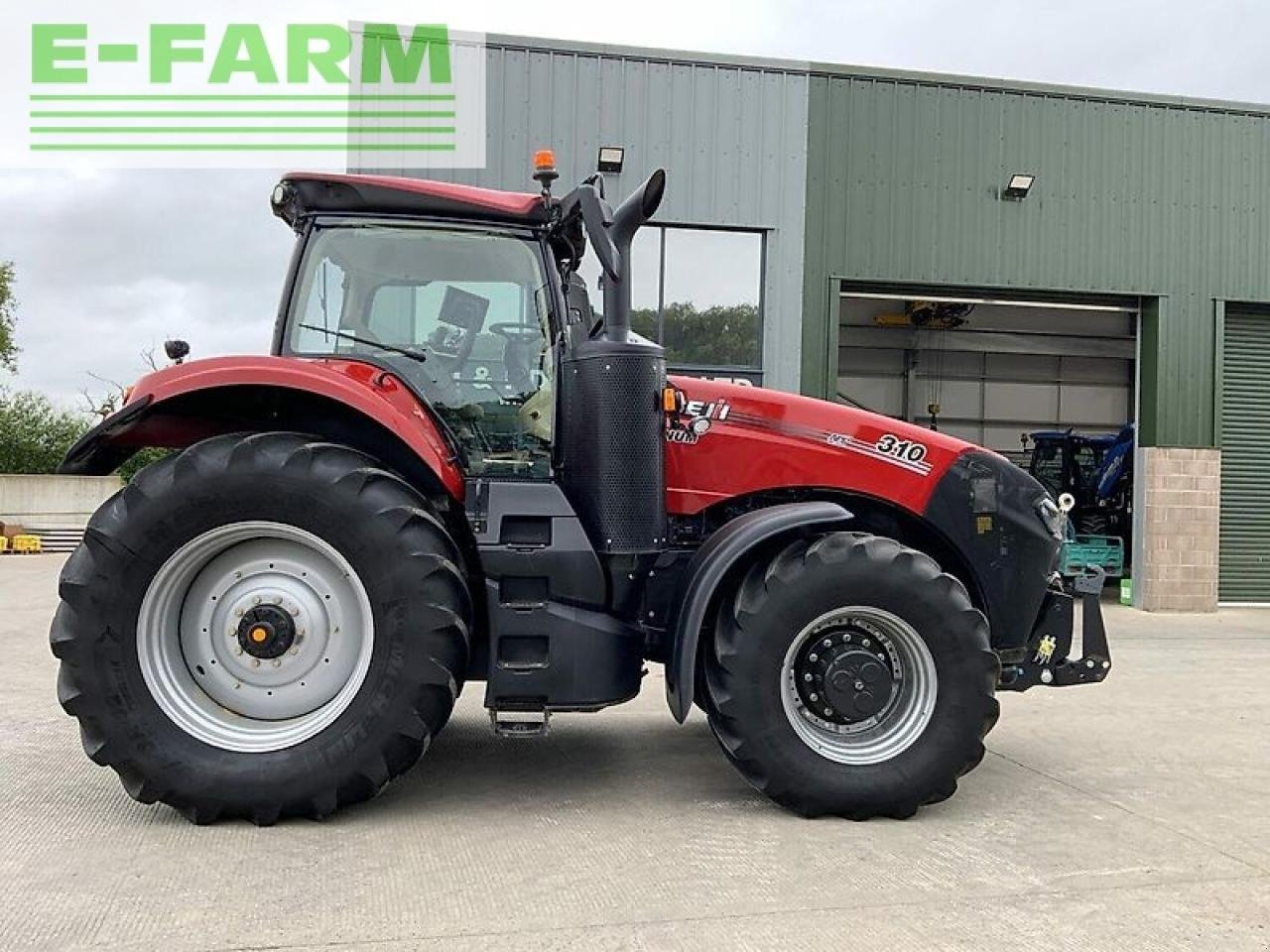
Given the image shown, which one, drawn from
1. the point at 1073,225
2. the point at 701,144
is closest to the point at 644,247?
the point at 701,144

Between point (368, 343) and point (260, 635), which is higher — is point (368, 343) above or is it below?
above

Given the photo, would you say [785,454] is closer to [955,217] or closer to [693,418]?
[693,418]

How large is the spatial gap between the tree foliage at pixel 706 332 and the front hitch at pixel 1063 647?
7196mm

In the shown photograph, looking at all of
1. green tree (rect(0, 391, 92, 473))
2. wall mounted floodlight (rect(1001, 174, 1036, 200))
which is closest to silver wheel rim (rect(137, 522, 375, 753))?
wall mounted floodlight (rect(1001, 174, 1036, 200))

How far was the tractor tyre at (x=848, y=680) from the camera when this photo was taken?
4266 millimetres

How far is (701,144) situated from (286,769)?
31.1ft

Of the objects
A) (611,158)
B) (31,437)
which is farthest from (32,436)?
(611,158)

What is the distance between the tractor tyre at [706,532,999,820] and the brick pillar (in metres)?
10.3

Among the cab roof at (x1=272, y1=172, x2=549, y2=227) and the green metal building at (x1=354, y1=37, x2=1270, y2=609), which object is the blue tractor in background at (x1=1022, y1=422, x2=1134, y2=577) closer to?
the green metal building at (x1=354, y1=37, x2=1270, y2=609)

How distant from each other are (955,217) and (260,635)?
34.5 feet

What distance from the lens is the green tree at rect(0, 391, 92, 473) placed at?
1136 inches

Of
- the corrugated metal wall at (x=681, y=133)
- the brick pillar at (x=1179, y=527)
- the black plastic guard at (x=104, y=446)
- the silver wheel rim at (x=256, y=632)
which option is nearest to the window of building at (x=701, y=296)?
the corrugated metal wall at (x=681, y=133)

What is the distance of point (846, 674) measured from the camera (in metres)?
4.36

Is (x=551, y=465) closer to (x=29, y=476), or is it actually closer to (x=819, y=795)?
(x=819, y=795)
